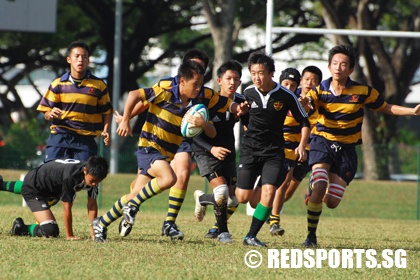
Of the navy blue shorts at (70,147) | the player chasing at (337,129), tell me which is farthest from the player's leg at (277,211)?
the navy blue shorts at (70,147)

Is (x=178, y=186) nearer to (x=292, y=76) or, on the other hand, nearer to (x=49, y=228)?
(x=49, y=228)

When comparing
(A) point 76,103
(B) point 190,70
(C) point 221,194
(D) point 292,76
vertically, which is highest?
(D) point 292,76

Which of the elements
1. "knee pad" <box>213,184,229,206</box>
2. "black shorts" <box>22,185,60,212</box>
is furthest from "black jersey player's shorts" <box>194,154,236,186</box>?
"black shorts" <box>22,185,60,212</box>

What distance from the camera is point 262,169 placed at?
33.1 ft

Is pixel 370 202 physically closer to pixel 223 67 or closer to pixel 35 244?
pixel 223 67

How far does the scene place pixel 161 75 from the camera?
45531 mm

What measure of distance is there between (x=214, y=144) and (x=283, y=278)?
11.6ft

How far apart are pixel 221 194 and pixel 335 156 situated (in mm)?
1366

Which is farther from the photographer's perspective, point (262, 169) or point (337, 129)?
point (337, 129)

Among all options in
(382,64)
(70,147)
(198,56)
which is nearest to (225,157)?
(198,56)

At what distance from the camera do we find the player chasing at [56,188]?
9297mm

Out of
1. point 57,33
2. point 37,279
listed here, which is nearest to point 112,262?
point 37,279

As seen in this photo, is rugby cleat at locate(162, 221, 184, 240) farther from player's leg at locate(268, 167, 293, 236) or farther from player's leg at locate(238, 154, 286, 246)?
player's leg at locate(268, 167, 293, 236)

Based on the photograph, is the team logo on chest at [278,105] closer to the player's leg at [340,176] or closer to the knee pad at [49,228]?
the player's leg at [340,176]
